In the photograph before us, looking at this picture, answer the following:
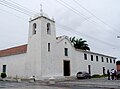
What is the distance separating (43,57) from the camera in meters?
31.2

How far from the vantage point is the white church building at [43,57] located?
31.5 metres

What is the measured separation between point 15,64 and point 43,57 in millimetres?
7283

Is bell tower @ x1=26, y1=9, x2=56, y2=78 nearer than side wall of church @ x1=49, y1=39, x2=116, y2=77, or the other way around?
bell tower @ x1=26, y1=9, x2=56, y2=78

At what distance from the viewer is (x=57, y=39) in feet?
118

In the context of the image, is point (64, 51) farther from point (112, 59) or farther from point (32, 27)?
point (112, 59)

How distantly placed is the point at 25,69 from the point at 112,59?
2819 cm

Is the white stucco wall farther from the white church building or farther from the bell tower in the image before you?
the bell tower

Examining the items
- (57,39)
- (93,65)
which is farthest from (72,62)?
(93,65)

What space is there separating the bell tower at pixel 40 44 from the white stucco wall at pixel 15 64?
57.5 inches

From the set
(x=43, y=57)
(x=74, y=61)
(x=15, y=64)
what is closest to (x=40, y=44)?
(x=43, y=57)

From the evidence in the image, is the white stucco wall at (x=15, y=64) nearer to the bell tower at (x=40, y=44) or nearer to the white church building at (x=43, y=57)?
the white church building at (x=43, y=57)

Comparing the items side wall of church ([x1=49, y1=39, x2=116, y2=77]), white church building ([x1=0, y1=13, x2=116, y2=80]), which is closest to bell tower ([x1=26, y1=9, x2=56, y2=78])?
white church building ([x1=0, y1=13, x2=116, y2=80])

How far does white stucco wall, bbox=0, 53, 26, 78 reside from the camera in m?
34.5

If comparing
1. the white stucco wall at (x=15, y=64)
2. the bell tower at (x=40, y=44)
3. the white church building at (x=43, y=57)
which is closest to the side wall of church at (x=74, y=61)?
the white church building at (x=43, y=57)
